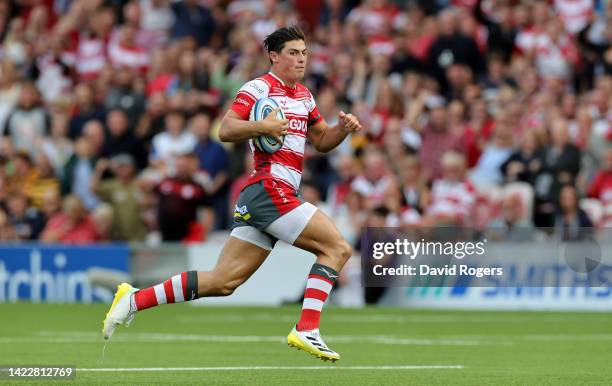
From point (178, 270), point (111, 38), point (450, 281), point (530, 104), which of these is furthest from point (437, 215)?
point (111, 38)

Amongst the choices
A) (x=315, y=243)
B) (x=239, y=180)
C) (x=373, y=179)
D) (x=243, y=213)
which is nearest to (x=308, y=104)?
(x=243, y=213)

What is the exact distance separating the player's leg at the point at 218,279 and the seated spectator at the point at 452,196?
9.11 meters

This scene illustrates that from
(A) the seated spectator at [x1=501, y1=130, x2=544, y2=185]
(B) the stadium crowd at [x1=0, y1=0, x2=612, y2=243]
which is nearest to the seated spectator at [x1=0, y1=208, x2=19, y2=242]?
(B) the stadium crowd at [x1=0, y1=0, x2=612, y2=243]

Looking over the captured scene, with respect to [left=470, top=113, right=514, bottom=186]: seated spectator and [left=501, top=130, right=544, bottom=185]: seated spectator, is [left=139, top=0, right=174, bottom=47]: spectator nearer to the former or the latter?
[left=470, top=113, right=514, bottom=186]: seated spectator

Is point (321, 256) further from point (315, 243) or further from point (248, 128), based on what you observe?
point (248, 128)

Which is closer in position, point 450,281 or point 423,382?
point 423,382

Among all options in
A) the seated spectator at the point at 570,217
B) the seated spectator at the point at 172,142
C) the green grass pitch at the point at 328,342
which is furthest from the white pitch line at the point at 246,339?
the seated spectator at the point at 172,142

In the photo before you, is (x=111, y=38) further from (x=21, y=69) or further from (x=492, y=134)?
(x=492, y=134)

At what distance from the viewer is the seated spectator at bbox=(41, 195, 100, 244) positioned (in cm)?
2206

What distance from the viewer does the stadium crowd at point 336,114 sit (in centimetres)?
1967

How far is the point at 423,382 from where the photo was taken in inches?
390

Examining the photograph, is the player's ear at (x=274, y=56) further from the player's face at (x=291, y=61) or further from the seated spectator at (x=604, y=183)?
Answer: the seated spectator at (x=604, y=183)

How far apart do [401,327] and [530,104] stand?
5511 mm

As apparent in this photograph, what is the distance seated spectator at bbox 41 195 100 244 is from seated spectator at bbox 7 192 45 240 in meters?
0.45
